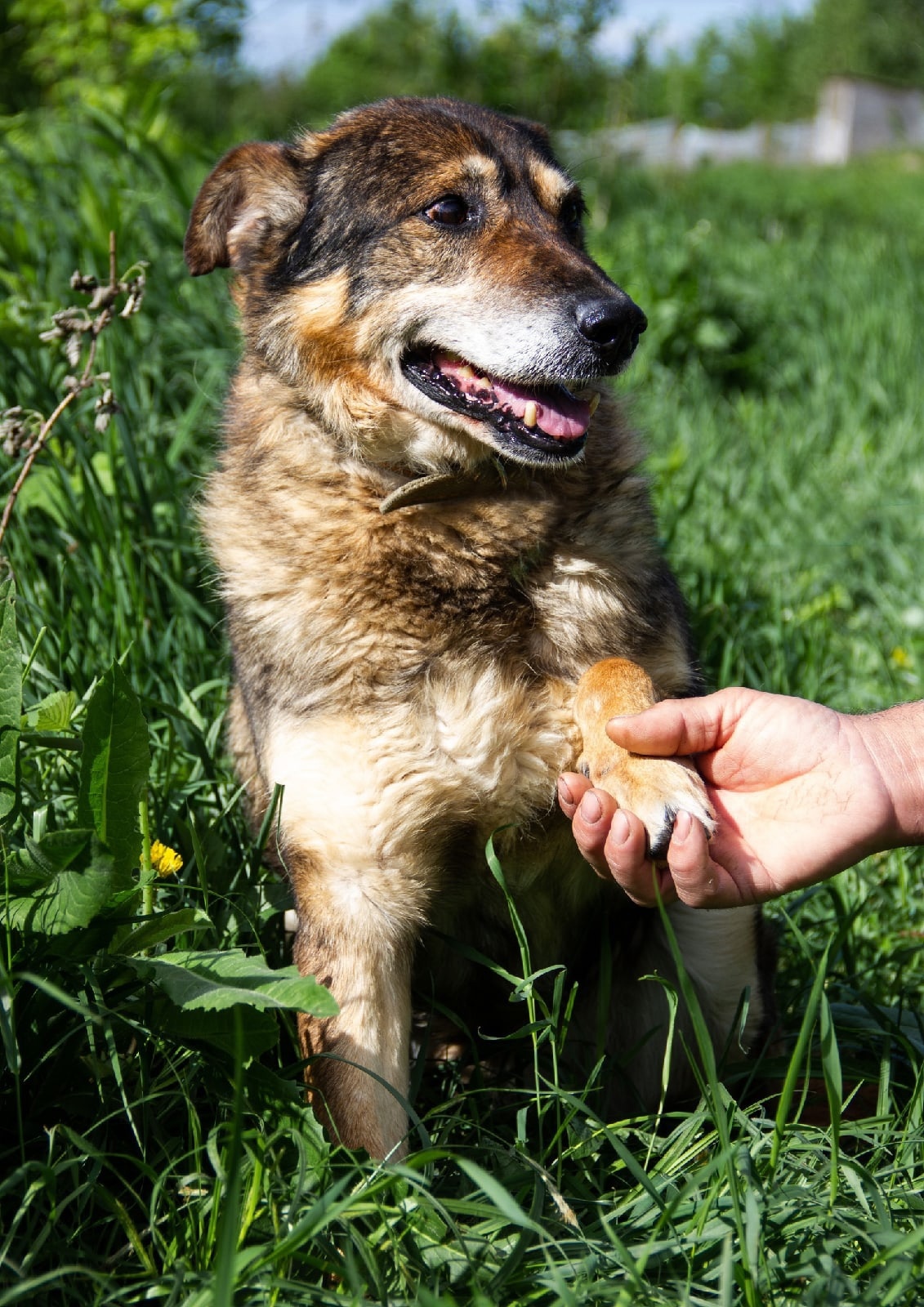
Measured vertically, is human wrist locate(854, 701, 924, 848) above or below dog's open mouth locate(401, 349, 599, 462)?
below

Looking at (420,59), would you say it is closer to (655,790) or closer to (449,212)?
(449,212)

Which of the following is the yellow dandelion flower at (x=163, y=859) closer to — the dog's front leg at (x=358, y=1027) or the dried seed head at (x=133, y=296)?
the dog's front leg at (x=358, y=1027)

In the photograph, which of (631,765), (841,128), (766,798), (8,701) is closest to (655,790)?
(631,765)

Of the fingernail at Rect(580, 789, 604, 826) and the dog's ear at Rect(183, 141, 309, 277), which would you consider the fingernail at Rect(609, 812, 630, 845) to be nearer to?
the fingernail at Rect(580, 789, 604, 826)

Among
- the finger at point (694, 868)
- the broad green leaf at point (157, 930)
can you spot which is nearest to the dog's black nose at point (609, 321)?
the finger at point (694, 868)

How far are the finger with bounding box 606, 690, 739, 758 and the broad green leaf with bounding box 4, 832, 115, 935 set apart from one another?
82cm

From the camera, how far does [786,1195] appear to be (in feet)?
5.40

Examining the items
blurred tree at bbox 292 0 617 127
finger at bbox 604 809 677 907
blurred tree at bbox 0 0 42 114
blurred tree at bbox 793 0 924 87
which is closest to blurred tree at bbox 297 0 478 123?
blurred tree at bbox 292 0 617 127

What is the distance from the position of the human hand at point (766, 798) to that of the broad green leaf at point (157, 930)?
63 cm

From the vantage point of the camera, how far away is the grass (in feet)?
5.09

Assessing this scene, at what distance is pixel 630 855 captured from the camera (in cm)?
177

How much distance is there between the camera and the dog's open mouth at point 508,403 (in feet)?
7.18

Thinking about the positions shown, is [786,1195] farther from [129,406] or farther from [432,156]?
[129,406]

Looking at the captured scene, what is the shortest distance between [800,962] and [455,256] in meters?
1.76
